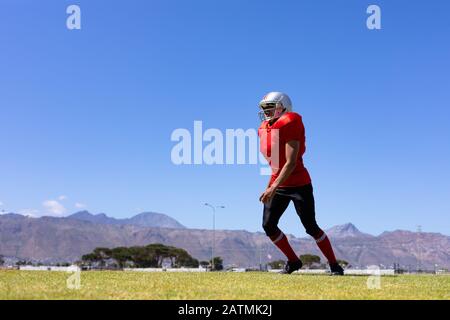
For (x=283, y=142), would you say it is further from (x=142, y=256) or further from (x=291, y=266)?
(x=142, y=256)

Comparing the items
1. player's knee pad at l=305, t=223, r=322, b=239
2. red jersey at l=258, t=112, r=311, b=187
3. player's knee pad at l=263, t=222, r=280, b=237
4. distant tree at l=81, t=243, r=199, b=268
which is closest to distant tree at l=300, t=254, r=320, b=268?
distant tree at l=81, t=243, r=199, b=268

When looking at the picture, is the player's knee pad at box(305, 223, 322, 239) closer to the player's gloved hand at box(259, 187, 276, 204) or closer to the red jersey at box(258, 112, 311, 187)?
the red jersey at box(258, 112, 311, 187)

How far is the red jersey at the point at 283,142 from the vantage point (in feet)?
36.6

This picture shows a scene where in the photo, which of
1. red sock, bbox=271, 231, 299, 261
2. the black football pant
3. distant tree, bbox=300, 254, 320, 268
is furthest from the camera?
distant tree, bbox=300, 254, 320, 268

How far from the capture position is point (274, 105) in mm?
11375

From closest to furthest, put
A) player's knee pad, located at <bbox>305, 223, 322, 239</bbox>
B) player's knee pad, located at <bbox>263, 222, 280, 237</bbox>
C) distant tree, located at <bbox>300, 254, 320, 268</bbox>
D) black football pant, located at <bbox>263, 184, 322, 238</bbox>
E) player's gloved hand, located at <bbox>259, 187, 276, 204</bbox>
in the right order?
player's gloved hand, located at <bbox>259, 187, 276, 204</bbox> → black football pant, located at <bbox>263, 184, 322, 238</bbox> → player's knee pad, located at <bbox>305, 223, 322, 239</bbox> → player's knee pad, located at <bbox>263, 222, 280, 237</bbox> → distant tree, located at <bbox>300, 254, 320, 268</bbox>

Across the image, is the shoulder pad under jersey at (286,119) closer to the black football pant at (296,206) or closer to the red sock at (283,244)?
the black football pant at (296,206)

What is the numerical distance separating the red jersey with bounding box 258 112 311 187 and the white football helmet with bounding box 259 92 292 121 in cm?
16

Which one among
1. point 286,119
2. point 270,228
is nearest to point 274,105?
point 286,119

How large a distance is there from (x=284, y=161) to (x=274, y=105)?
1087 millimetres

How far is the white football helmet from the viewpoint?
37.3ft
